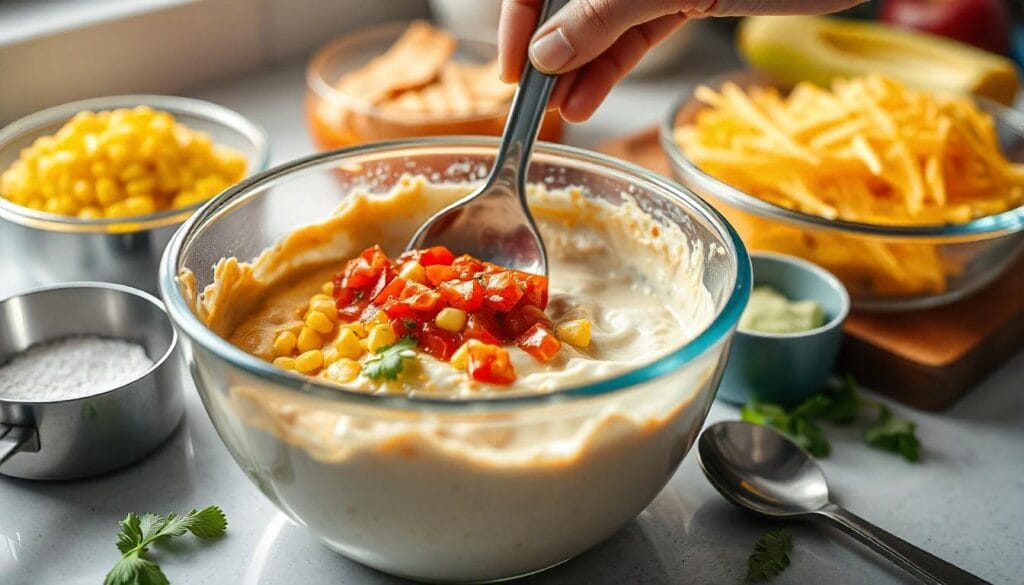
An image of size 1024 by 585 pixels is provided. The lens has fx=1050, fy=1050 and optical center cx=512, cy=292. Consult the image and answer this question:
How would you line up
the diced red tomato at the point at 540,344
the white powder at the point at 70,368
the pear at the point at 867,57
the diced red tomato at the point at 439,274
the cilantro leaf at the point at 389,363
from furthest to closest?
the pear at the point at 867,57 < the white powder at the point at 70,368 < the diced red tomato at the point at 439,274 < the diced red tomato at the point at 540,344 < the cilantro leaf at the point at 389,363

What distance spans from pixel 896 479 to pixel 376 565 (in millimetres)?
943

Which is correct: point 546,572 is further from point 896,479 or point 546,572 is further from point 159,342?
point 159,342

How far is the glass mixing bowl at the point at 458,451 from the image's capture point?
1.23m

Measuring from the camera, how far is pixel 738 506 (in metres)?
1.70

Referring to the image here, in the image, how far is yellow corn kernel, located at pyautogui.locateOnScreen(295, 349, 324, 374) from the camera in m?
1.56

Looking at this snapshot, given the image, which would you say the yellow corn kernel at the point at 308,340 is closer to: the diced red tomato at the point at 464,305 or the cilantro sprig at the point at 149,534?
the diced red tomato at the point at 464,305

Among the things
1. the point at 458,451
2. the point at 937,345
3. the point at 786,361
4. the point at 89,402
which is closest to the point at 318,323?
the point at 89,402

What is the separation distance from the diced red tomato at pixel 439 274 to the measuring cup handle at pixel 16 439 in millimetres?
668

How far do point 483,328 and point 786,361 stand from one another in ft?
2.18

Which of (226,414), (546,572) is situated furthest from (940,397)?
(226,414)

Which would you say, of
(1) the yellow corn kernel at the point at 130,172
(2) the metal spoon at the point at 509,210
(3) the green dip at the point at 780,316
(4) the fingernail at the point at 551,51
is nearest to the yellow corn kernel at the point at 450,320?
(2) the metal spoon at the point at 509,210

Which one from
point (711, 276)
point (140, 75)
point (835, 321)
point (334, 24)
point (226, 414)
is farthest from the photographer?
point (334, 24)

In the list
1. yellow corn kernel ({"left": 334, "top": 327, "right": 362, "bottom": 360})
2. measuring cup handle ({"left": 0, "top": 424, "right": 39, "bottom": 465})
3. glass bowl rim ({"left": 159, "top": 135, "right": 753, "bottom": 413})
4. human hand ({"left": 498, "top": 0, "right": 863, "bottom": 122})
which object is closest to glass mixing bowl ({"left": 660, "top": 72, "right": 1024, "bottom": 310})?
human hand ({"left": 498, "top": 0, "right": 863, "bottom": 122})

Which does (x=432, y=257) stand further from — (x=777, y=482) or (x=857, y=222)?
Result: (x=857, y=222)
